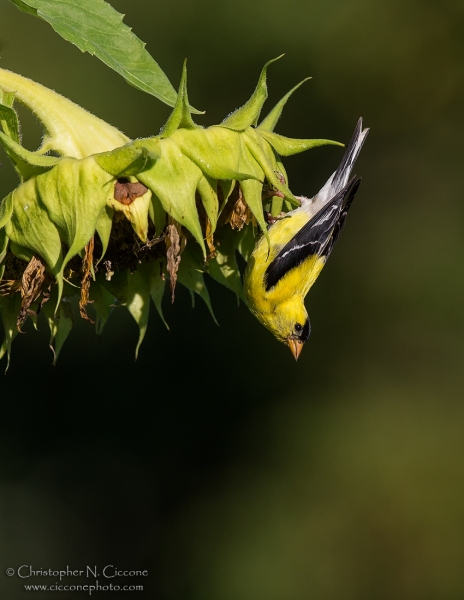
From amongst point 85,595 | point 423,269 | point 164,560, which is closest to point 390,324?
point 423,269

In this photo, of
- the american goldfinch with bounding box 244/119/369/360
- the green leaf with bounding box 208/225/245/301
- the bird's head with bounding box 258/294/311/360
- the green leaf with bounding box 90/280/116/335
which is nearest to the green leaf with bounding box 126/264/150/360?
the green leaf with bounding box 90/280/116/335

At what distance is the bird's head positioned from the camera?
12.2 ft

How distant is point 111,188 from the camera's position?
150 cm

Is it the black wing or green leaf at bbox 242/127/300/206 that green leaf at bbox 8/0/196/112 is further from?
the black wing

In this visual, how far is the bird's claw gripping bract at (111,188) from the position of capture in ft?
4.87

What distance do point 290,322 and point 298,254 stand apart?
39 cm

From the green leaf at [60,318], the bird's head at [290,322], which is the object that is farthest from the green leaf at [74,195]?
the bird's head at [290,322]

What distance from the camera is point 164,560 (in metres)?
6.16

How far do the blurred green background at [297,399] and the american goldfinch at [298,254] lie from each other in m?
1.44

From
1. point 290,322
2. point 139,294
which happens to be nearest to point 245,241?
point 139,294

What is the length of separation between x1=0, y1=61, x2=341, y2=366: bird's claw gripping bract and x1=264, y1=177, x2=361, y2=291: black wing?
145 centimetres

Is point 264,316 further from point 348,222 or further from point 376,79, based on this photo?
point 376,79

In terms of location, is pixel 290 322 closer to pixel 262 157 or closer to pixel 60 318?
pixel 60 318

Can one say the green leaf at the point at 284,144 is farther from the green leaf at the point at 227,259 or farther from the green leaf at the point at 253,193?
the green leaf at the point at 227,259
